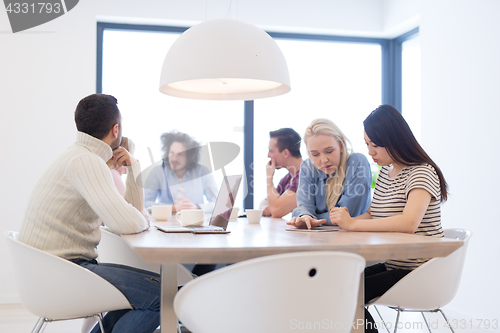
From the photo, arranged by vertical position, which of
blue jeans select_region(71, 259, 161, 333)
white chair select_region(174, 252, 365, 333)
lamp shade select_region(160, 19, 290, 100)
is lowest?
blue jeans select_region(71, 259, 161, 333)

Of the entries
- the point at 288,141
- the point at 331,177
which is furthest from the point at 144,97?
the point at 331,177

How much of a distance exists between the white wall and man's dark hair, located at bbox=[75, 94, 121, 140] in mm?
2496

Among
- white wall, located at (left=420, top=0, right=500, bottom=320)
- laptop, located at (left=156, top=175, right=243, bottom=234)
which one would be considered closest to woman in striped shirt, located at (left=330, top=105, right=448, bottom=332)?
laptop, located at (left=156, top=175, right=243, bottom=234)

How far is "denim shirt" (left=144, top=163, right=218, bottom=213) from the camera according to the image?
3.62 meters

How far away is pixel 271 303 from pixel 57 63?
3.40 metres

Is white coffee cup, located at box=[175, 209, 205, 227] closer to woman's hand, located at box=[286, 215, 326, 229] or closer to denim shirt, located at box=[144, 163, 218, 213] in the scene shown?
woman's hand, located at box=[286, 215, 326, 229]

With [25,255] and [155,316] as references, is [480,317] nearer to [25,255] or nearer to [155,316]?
[155,316]

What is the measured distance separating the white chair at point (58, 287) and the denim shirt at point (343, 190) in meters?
0.94

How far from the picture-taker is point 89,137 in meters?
1.84

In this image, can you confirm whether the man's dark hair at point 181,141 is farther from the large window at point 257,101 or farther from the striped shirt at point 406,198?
the striped shirt at point 406,198

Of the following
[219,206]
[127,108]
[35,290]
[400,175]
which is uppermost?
[127,108]

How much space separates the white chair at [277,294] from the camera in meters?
1.07

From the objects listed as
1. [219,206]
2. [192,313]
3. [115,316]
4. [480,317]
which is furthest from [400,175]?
[480,317]

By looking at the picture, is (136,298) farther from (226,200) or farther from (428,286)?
(428,286)
